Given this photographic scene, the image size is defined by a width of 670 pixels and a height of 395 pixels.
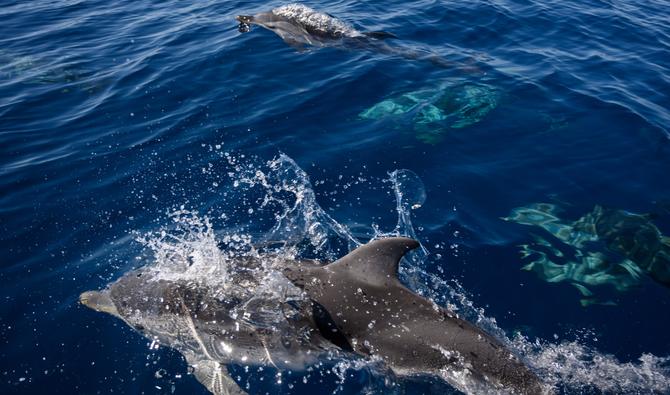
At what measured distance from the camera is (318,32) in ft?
49.9

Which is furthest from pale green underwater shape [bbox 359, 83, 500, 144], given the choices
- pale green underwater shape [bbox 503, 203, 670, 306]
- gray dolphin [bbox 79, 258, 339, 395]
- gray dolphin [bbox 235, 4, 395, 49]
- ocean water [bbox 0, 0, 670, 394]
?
gray dolphin [bbox 79, 258, 339, 395]

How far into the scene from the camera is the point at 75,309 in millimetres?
6781

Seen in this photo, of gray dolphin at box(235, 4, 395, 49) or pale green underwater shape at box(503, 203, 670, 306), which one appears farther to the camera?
gray dolphin at box(235, 4, 395, 49)

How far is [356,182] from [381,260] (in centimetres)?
308

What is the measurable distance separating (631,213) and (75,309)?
809cm

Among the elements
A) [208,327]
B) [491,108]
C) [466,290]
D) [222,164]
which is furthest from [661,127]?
[208,327]

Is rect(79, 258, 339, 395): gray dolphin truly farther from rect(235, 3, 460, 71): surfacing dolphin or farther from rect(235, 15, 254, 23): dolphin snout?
rect(235, 15, 254, 23): dolphin snout

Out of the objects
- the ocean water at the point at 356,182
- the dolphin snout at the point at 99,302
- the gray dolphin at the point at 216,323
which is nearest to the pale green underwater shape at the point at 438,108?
the ocean water at the point at 356,182

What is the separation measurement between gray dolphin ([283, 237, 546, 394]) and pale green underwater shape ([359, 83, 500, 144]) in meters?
4.66

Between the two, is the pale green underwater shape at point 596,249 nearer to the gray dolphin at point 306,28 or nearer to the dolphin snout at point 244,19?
the gray dolphin at point 306,28

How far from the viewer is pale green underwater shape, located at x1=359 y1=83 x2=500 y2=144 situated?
10562 mm

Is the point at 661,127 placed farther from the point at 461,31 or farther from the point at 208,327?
the point at 208,327

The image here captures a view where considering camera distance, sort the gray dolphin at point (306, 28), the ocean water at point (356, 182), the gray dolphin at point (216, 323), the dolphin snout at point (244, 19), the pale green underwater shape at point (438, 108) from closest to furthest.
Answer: the gray dolphin at point (216, 323)
the ocean water at point (356, 182)
the pale green underwater shape at point (438, 108)
the gray dolphin at point (306, 28)
the dolphin snout at point (244, 19)

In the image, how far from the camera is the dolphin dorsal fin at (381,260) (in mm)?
5887
